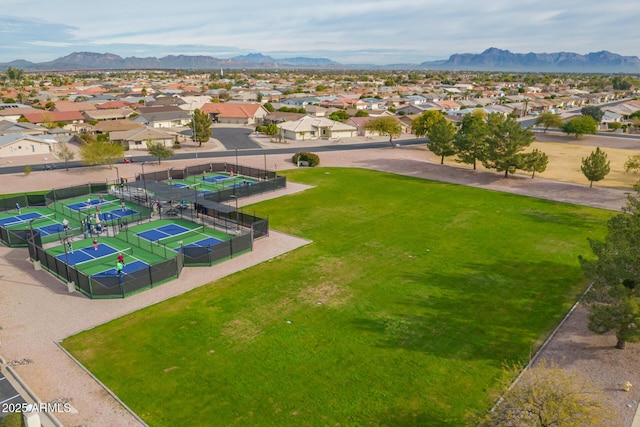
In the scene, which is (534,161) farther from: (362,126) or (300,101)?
(300,101)

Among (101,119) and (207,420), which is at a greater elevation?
(101,119)

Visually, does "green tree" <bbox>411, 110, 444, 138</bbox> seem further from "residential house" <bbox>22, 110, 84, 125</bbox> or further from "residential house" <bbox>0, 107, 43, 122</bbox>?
"residential house" <bbox>0, 107, 43, 122</bbox>

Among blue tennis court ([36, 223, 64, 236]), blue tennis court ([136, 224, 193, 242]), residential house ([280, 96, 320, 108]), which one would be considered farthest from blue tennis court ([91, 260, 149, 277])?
residential house ([280, 96, 320, 108])

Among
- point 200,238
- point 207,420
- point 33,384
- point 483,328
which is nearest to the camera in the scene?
point 207,420

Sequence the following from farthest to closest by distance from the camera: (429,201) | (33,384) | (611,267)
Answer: (429,201) < (611,267) < (33,384)

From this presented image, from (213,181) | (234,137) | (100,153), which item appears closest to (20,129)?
(100,153)

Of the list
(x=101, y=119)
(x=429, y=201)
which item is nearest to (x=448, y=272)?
(x=429, y=201)

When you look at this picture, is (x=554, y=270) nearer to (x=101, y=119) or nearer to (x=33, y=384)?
(x=33, y=384)
